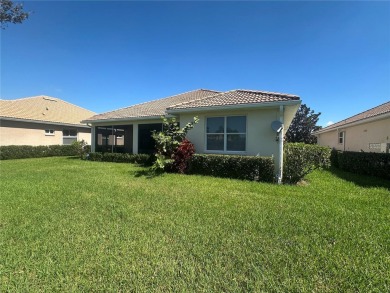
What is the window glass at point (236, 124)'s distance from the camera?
10492 millimetres

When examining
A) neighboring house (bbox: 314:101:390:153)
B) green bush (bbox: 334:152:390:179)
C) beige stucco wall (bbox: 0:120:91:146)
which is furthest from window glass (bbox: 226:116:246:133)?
beige stucco wall (bbox: 0:120:91:146)

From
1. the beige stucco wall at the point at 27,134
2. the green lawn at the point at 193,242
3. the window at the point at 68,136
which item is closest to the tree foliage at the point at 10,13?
the green lawn at the point at 193,242

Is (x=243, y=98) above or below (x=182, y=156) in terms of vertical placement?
above

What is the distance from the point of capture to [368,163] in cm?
1093

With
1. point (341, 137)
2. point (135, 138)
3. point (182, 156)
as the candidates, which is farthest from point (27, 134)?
point (341, 137)

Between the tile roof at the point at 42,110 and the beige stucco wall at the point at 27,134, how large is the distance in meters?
0.69

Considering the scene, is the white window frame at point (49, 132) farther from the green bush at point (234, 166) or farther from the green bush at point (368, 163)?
the green bush at point (368, 163)

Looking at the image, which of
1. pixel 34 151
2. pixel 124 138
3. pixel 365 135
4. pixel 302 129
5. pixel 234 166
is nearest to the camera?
pixel 234 166

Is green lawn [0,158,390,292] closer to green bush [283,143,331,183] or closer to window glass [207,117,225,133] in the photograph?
green bush [283,143,331,183]

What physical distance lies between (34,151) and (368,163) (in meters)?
25.3

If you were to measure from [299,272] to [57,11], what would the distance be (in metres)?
13.2

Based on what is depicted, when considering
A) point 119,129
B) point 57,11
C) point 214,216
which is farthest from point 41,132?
point 214,216

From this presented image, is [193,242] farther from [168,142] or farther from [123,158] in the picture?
[123,158]

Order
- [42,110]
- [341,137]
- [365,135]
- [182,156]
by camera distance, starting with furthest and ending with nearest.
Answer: [42,110] → [341,137] → [365,135] → [182,156]
